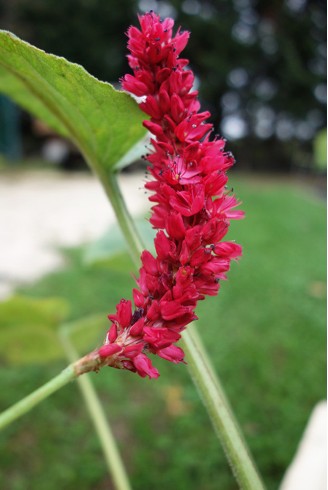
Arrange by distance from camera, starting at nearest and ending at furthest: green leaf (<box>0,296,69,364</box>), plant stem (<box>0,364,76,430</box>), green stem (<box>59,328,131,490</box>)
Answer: plant stem (<box>0,364,76,430</box>)
green stem (<box>59,328,131,490</box>)
green leaf (<box>0,296,69,364</box>)

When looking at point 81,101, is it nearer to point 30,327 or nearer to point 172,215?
point 172,215

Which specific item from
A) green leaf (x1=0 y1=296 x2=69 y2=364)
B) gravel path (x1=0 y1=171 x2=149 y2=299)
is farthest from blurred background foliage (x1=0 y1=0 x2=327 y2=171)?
green leaf (x1=0 y1=296 x2=69 y2=364)

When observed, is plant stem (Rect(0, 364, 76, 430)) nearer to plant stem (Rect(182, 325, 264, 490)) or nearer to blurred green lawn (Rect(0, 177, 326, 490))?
plant stem (Rect(182, 325, 264, 490))

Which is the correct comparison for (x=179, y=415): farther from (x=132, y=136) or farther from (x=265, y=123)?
(x=265, y=123)

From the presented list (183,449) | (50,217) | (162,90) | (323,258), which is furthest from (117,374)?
(50,217)

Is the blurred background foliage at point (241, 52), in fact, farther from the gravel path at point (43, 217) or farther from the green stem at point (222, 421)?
the green stem at point (222, 421)

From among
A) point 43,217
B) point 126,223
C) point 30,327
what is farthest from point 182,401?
point 43,217

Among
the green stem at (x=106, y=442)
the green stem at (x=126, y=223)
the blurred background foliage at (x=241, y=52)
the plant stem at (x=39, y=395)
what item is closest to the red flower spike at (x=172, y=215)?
the plant stem at (x=39, y=395)
